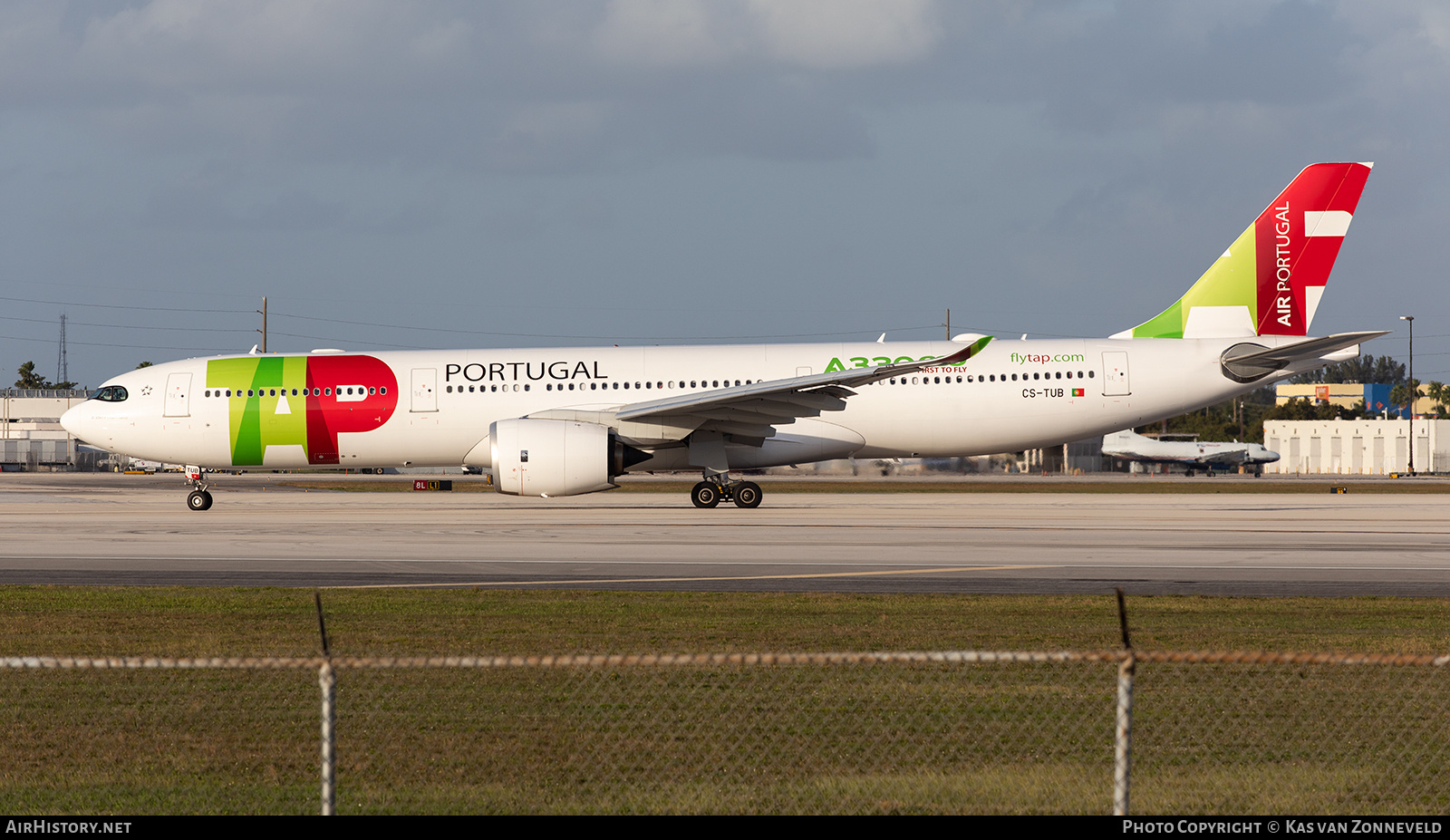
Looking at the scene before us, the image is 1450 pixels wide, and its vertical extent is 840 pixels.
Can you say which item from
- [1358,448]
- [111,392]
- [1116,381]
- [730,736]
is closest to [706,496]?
[1116,381]

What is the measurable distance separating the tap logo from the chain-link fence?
2038 cm

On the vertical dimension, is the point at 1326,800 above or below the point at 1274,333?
below

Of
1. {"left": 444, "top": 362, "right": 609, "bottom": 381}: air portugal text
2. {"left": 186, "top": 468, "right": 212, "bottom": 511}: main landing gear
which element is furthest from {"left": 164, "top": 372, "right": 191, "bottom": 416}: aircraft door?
{"left": 444, "top": 362, "right": 609, "bottom": 381}: air portugal text

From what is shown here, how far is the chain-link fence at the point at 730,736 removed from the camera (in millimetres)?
6117

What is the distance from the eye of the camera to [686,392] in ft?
96.4

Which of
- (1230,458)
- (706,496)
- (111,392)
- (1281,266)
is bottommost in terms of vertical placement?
(1230,458)

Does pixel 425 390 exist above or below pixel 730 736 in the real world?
above

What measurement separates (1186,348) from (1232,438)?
10053 cm

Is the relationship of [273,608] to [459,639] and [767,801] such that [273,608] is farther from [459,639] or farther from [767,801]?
[767,801]

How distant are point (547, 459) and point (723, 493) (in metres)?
4.83

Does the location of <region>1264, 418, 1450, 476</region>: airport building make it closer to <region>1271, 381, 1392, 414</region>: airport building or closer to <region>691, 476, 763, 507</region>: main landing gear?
<region>1271, 381, 1392, 414</region>: airport building

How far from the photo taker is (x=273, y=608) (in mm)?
12789

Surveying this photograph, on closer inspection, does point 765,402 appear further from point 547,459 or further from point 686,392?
point 547,459
